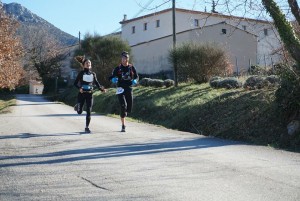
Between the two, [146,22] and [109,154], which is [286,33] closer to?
[109,154]

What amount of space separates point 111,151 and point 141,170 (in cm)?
182

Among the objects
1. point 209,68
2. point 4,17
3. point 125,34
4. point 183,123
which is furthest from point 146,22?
point 183,123

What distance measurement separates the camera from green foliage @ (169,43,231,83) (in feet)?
74.8

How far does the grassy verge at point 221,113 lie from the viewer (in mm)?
11523

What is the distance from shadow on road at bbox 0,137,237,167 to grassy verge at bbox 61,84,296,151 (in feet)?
6.23

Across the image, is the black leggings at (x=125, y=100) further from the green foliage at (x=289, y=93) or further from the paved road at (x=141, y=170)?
the green foliage at (x=289, y=93)

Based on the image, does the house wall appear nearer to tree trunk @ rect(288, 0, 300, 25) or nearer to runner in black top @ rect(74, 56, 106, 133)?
runner in black top @ rect(74, 56, 106, 133)

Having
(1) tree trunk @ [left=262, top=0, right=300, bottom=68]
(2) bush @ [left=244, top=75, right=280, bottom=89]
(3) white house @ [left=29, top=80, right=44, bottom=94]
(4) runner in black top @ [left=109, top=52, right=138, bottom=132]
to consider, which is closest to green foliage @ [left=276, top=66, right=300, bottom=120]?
(1) tree trunk @ [left=262, top=0, right=300, bottom=68]

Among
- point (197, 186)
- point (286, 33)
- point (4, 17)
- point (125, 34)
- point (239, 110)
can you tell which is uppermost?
point (125, 34)

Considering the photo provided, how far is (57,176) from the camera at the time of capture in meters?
6.27

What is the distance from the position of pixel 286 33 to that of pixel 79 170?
5293 mm

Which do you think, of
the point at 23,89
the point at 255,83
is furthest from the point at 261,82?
the point at 23,89

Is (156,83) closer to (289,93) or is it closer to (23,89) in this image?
(289,93)

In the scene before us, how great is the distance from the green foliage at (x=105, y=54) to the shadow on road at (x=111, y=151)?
108 ft
